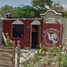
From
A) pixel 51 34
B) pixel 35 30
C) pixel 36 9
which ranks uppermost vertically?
pixel 36 9

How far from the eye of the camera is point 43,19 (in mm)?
9023

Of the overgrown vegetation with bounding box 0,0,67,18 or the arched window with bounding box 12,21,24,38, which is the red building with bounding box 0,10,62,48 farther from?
the overgrown vegetation with bounding box 0,0,67,18

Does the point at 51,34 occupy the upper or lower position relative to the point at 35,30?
lower

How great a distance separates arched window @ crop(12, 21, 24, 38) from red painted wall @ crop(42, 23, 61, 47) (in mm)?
2065

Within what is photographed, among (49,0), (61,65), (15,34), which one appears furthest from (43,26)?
(49,0)

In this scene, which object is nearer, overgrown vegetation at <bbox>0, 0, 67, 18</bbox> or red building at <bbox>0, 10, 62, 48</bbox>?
red building at <bbox>0, 10, 62, 48</bbox>

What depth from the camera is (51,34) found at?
8898 mm

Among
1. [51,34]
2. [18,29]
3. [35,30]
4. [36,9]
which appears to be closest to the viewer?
[51,34]

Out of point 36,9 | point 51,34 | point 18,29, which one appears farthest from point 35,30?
point 36,9

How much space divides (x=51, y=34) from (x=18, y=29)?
3.05 m

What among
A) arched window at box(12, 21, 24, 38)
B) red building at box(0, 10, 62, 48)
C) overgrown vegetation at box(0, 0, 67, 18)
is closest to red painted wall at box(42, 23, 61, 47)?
red building at box(0, 10, 62, 48)

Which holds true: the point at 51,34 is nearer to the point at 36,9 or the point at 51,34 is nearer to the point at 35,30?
the point at 35,30

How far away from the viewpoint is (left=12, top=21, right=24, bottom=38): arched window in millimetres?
10038

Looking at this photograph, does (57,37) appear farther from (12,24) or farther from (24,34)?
(12,24)
